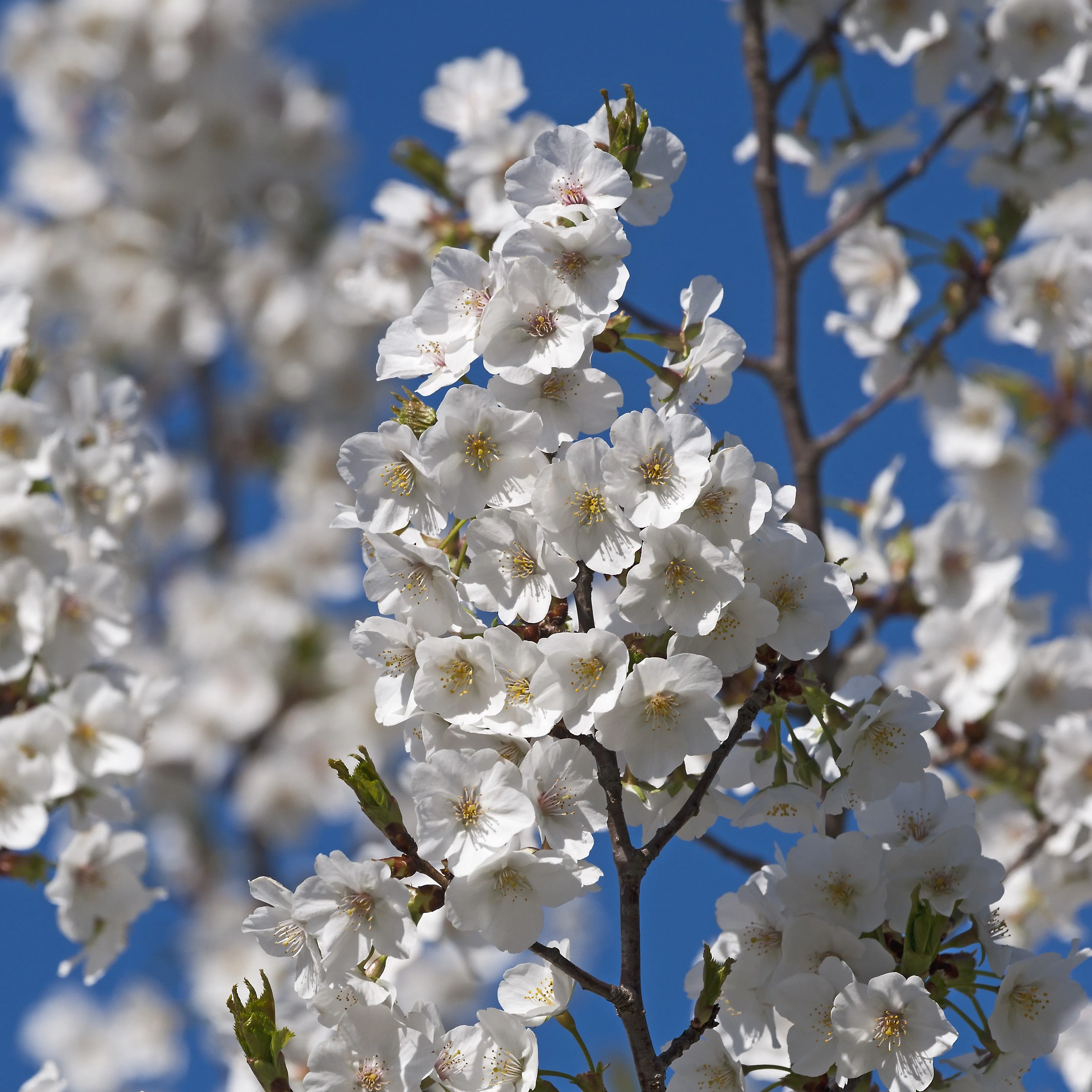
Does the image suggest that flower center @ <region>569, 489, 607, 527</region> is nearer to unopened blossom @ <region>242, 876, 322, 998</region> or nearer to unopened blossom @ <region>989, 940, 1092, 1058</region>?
unopened blossom @ <region>242, 876, 322, 998</region>

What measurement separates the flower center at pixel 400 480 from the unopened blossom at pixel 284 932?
612 mm

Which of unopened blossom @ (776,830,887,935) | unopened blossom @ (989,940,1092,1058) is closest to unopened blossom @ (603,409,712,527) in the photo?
unopened blossom @ (776,830,887,935)

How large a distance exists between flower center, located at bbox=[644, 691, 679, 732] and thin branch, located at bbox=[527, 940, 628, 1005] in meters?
0.36

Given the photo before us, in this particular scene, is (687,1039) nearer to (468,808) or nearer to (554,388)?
(468,808)

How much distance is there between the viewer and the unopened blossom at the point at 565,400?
2.01m

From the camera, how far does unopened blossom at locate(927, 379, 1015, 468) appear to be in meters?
5.19

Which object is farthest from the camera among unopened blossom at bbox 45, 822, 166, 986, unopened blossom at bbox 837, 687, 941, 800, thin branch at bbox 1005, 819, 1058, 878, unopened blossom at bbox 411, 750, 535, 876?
thin branch at bbox 1005, 819, 1058, 878

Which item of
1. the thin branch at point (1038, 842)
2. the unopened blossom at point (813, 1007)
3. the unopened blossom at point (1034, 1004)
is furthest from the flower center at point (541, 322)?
the thin branch at point (1038, 842)

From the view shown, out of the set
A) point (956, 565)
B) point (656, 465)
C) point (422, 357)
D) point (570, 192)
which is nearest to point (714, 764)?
point (656, 465)

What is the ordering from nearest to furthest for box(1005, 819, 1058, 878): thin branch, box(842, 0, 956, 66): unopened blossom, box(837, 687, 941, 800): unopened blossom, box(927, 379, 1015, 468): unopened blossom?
box(837, 687, 941, 800): unopened blossom
box(1005, 819, 1058, 878): thin branch
box(842, 0, 956, 66): unopened blossom
box(927, 379, 1015, 468): unopened blossom

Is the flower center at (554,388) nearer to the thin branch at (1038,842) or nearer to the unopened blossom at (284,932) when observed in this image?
the unopened blossom at (284,932)

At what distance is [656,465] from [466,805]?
561mm

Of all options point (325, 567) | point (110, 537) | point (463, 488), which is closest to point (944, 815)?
point (463, 488)

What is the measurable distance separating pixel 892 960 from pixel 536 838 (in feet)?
1.91
